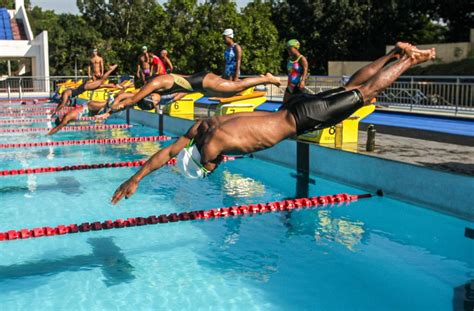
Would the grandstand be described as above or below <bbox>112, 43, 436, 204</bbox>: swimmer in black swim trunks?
above

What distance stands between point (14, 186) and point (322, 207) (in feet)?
16.1

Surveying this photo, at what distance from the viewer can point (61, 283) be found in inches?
203

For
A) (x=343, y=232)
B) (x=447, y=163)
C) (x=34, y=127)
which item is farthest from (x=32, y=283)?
(x=34, y=127)

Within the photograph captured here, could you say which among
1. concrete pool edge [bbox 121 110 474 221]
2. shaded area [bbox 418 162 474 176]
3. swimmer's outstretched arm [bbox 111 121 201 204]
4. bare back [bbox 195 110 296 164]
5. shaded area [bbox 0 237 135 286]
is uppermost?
bare back [bbox 195 110 296 164]

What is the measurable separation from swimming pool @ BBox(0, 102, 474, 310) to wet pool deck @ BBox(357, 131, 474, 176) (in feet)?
2.45

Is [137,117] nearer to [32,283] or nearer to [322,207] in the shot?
[322,207]

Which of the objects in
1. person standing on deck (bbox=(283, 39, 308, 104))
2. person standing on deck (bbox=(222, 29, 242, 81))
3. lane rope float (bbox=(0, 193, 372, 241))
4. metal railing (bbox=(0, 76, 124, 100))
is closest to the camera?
lane rope float (bbox=(0, 193, 372, 241))

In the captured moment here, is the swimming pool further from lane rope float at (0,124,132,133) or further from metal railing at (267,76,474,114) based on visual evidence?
lane rope float at (0,124,132,133)

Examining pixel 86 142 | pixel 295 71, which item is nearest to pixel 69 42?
pixel 86 142

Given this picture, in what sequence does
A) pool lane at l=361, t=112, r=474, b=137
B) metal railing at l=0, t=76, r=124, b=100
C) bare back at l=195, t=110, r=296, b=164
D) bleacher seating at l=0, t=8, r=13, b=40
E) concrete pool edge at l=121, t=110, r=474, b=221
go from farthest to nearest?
bleacher seating at l=0, t=8, r=13, b=40, metal railing at l=0, t=76, r=124, b=100, pool lane at l=361, t=112, r=474, b=137, concrete pool edge at l=121, t=110, r=474, b=221, bare back at l=195, t=110, r=296, b=164

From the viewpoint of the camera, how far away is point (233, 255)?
5918 millimetres

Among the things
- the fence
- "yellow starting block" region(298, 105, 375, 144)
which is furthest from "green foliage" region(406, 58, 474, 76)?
"yellow starting block" region(298, 105, 375, 144)

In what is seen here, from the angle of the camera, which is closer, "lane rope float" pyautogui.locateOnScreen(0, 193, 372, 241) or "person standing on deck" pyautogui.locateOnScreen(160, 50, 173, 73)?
"lane rope float" pyautogui.locateOnScreen(0, 193, 372, 241)

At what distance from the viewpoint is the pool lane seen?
12.0m
